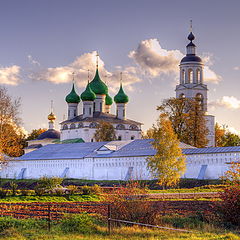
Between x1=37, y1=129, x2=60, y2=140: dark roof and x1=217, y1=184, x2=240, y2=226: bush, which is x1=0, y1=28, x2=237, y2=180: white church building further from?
x1=217, y1=184, x2=240, y2=226: bush

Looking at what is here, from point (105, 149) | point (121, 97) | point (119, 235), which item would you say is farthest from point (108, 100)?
point (119, 235)

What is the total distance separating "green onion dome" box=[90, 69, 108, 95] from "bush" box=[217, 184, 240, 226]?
62840mm

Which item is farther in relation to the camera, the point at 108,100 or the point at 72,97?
the point at 108,100

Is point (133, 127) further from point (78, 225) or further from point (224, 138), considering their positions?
point (78, 225)

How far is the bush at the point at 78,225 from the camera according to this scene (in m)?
14.6

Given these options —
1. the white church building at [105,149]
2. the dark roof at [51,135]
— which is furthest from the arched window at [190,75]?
the dark roof at [51,135]

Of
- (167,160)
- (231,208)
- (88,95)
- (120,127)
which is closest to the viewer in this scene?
(231,208)

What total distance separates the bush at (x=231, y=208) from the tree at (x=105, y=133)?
5173cm

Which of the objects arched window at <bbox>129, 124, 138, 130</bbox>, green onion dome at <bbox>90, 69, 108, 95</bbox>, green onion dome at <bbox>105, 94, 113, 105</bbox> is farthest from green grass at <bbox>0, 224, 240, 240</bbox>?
green onion dome at <bbox>105, 94, 113, 105</bbox>

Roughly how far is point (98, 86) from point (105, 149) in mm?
30237

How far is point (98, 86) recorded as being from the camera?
7894cm

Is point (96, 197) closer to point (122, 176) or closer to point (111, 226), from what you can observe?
point (111, 226)

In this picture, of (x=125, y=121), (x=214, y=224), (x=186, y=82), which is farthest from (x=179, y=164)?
(x=125, y=121)

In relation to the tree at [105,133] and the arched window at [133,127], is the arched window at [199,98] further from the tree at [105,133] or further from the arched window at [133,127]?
the arched window at [133,127]
